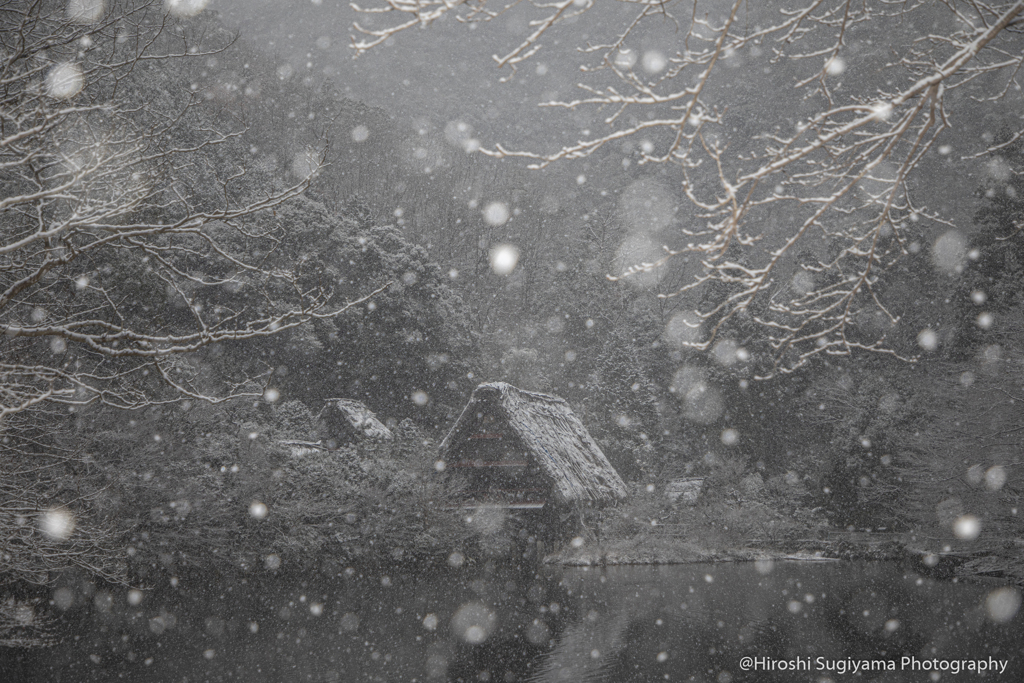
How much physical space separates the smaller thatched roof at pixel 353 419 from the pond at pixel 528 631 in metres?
6.38

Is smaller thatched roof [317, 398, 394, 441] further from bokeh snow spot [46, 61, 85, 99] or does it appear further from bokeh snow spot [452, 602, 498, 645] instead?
bokeh snow spot [46, 61, 85, 99]

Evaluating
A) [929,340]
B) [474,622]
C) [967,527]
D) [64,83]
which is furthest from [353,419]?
[929,340]

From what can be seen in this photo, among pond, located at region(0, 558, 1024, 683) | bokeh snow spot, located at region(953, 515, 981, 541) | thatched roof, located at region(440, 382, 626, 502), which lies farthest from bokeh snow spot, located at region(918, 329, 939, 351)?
thatched roof, located at region(440, 382, 626, 502)

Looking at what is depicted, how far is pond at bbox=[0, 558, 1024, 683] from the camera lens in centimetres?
730

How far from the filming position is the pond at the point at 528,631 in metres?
7.30

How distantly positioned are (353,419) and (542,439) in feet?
20.4

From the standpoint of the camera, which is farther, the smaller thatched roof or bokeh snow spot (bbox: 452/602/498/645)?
the smaller thatched roof

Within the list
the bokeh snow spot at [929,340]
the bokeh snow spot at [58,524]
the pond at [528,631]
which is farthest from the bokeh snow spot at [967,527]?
the bokeh snow spot at [58,524]

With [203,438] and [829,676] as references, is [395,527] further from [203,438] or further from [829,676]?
[829,676]

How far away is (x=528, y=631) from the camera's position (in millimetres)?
9047

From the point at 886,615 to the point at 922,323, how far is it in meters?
18.2

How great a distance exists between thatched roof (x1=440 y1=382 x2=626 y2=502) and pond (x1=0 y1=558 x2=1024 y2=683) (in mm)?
3560

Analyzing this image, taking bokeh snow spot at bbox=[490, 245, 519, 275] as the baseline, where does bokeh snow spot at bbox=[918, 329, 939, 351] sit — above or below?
above

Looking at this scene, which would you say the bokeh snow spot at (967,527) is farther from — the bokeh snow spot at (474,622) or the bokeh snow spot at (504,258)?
the bokeh snow spot at (504,258)
